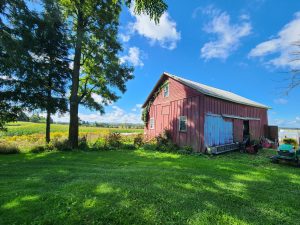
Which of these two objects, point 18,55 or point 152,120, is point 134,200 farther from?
point 152,120

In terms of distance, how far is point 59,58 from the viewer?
15523mm

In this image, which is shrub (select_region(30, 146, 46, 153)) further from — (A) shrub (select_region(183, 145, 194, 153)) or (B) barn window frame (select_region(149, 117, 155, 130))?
(A) shrub (select_region(183, 145, 194, 153))

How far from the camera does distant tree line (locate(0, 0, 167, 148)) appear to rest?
39.5 ft

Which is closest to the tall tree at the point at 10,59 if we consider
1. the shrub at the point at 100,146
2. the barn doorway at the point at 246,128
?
the shrub at the point at 100,146

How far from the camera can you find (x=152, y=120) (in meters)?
19.2

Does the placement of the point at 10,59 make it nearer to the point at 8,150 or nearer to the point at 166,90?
the point at 8,150

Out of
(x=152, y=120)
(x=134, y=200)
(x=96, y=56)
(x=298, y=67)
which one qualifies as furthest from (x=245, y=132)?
(x=134, y=200)

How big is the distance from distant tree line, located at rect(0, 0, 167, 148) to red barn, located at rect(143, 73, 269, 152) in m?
3.87

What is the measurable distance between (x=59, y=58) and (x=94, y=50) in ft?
9.92

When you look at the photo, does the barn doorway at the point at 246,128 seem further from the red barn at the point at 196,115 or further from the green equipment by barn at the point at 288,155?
the green equipment by barn at the point at 288,155

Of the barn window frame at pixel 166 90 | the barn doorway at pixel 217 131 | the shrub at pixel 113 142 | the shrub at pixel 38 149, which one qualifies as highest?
the barn window frame at pixel 166 90

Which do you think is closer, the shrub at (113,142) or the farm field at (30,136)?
the farm field at (30,136)

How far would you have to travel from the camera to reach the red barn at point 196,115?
549 inches

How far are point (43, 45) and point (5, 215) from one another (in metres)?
13.7
